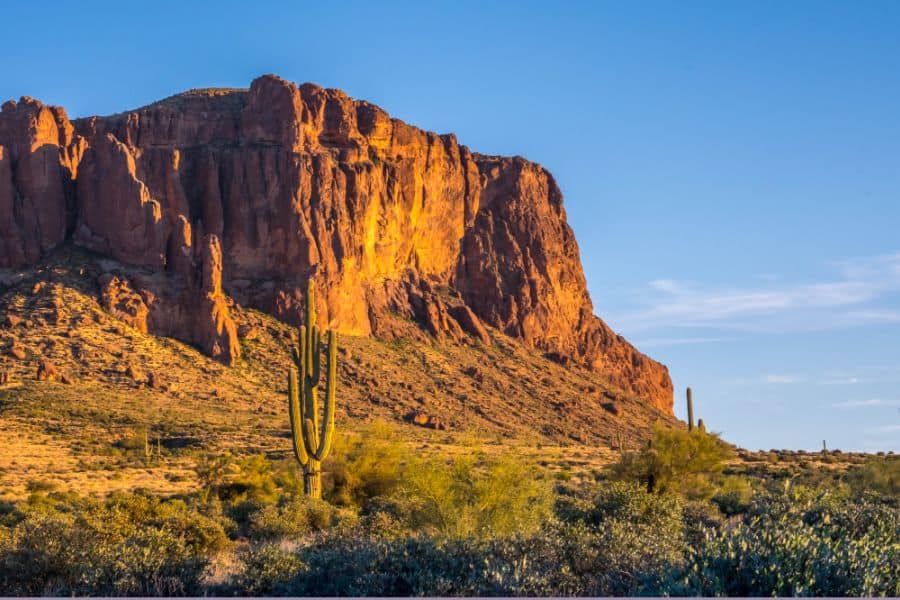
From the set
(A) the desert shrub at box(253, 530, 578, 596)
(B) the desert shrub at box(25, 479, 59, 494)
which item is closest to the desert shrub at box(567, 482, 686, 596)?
(A) the desert shrub at box(253, 530, 578, 596)

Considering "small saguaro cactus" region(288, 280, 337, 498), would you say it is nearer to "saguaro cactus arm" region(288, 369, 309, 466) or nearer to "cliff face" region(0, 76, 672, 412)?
"saguaro cactus arm" region(288, 369, 309, 466)

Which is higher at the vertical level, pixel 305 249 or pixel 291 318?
pixel 305 249

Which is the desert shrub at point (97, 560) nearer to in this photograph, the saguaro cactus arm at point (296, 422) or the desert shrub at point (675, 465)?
the saguaro cactus arm at point (296, 422)

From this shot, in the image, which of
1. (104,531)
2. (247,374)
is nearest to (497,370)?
(247,374)

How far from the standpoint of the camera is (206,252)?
8256cm

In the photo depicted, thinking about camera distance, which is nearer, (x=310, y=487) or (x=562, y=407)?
(x=310, y=487)

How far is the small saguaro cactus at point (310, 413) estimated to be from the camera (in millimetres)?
29391

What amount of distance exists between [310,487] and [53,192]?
69.6 metres

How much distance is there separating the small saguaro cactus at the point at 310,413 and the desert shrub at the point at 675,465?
10.1 meters

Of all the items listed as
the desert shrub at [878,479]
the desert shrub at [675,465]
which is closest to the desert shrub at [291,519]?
the desert shrub at [675,465]

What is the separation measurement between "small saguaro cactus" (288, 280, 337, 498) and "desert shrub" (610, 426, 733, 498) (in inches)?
396

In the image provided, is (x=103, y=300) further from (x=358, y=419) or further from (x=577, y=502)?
(x=577, y=502)

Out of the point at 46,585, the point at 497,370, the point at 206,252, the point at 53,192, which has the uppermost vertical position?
the point at 53,192

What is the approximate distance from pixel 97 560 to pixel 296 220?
80816 mm
